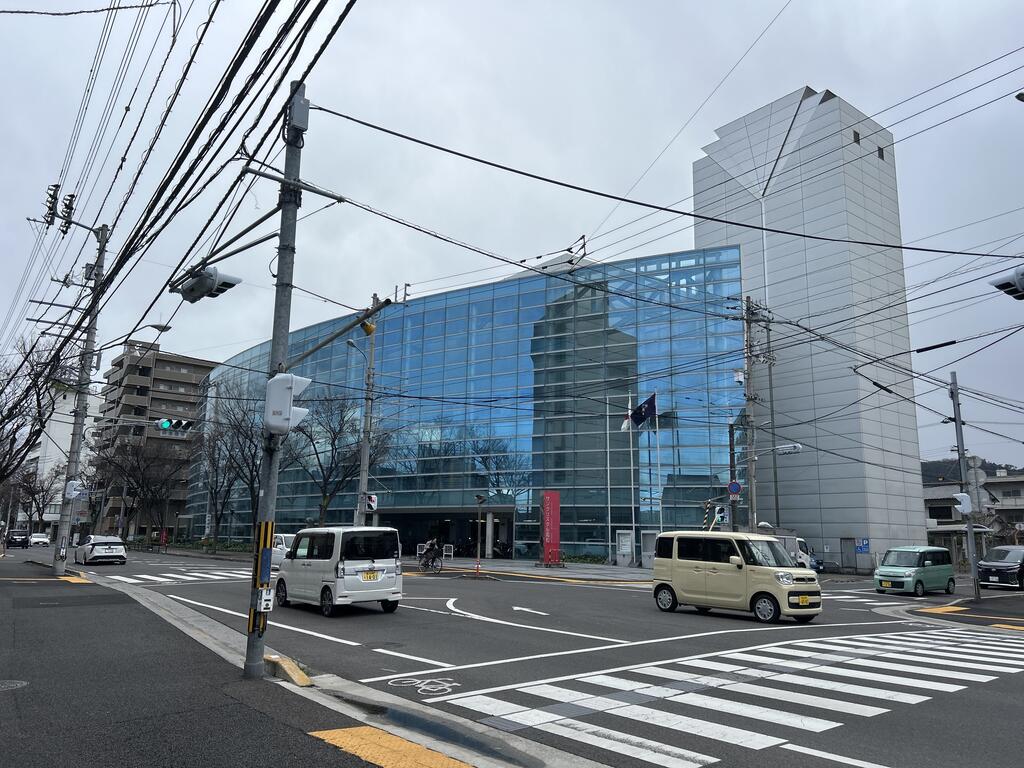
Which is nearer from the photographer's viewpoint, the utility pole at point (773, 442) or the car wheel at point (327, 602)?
the car wheel at point (327, 602)

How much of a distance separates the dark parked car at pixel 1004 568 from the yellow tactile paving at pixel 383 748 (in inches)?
1179

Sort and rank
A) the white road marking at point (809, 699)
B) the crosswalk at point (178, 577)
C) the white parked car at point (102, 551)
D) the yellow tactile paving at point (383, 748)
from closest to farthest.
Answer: the yellow tactile paving at point (383, 748) < the white road marking at point (809, 699) < the crosswalk at point (178, 577) < the white parked car at point (102, 551)

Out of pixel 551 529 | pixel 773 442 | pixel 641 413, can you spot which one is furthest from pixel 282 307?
pixel 773 442

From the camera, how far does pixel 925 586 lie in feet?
83.3

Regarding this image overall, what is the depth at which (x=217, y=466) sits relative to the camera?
56969mm

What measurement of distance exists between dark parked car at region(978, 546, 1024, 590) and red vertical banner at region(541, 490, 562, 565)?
19.8m

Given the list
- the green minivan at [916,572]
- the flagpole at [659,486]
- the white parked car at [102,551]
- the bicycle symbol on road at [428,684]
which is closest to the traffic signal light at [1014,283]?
the bicycle symbol on road at [428,684]

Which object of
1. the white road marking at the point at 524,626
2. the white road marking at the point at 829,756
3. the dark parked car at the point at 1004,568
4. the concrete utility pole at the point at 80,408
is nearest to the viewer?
the white road marking at the point at 829,756

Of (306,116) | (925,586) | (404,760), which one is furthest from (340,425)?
(404,760)

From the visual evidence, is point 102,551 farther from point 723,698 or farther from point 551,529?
point 723,698

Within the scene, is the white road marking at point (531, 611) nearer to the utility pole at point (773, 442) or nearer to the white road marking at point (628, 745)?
the white road marking at point (628, 745)

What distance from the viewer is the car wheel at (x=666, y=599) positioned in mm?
16688

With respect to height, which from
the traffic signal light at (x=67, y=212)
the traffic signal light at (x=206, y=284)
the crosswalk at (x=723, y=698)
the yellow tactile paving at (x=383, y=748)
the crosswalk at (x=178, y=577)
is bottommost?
the crosswalk at (x=178, y=577)

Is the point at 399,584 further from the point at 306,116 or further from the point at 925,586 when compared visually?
the point at 925,586
